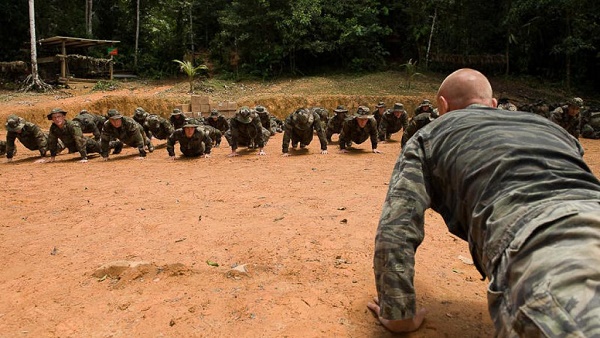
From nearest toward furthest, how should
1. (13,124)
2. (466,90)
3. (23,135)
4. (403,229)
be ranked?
1. (403,229)
2. (466,90)
3. (13,124)
4. (23,135)

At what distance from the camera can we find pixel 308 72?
25422 mm

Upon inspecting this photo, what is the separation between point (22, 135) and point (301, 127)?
7271 millimetres

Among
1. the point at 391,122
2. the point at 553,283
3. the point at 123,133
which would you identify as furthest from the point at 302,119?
the point at 553,283

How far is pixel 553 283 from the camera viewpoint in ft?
4.33

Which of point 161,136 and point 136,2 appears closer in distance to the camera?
point 161,136

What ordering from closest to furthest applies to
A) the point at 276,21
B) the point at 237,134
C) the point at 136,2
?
the point at 237,134
the point at 276,21
the point at 136,2

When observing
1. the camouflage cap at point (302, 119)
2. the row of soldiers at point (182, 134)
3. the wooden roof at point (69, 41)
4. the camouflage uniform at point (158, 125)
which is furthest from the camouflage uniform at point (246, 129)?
the wooden roof at point (69, 41)

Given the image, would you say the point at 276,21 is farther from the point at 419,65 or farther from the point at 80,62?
the point at 80,62

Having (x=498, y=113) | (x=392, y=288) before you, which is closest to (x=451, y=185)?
(x=498, y=113)

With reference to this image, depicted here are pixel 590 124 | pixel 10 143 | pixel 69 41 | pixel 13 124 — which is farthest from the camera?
pixel 69 41

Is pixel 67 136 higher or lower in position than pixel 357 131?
lower

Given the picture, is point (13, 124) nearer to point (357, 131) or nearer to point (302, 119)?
point (302, 119)

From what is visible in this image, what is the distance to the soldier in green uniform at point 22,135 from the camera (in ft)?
32.5

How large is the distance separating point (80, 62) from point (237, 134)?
17.8 m
